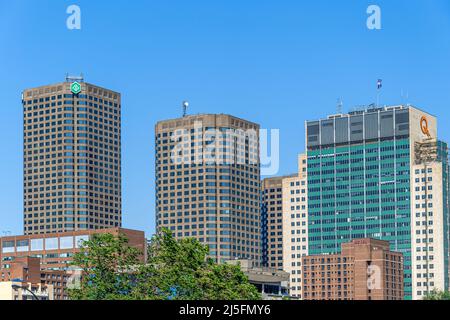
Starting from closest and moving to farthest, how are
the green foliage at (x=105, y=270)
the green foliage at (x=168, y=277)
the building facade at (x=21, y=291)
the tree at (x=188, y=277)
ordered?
the tree at (x=188, y=277), the green foliage at (x=168, y=277), the green foliage at (x=105, y=270), the building facade at (x=21, y=291)

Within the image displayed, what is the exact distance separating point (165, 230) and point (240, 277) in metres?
6.48

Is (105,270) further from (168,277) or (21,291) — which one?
(21,291)

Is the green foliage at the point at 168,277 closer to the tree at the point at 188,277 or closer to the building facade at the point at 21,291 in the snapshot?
the tree at the point at 188,277

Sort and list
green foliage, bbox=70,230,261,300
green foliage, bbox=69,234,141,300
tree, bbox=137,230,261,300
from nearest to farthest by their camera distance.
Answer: tree, bbox=137,230,261,300 → green foliage, bbox=70,230,261,300 → green foliage, bbox=69,234,141,300

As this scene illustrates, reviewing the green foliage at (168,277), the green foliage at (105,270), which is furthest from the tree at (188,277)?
the green foliage at (105,270)

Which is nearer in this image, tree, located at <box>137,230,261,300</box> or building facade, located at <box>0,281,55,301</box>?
tree, located at <box>137,230,261,300</box>

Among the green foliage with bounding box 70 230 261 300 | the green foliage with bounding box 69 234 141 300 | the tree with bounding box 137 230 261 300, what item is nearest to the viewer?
the tree with bounding box 137 230 261 300

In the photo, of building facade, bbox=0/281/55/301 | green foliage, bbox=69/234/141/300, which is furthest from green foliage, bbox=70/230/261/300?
building facade, bbox=0/281/55/301

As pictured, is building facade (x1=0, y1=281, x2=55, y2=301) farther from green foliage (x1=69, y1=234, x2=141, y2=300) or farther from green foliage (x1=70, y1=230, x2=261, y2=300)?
green foliage (x1=70, y1=230, x2=261, y2=300)

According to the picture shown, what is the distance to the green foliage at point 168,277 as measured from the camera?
64.0 metres

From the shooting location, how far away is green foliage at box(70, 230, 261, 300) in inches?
2518

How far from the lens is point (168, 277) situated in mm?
67250

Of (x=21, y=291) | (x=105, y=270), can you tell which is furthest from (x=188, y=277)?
(x=21, y=291)
